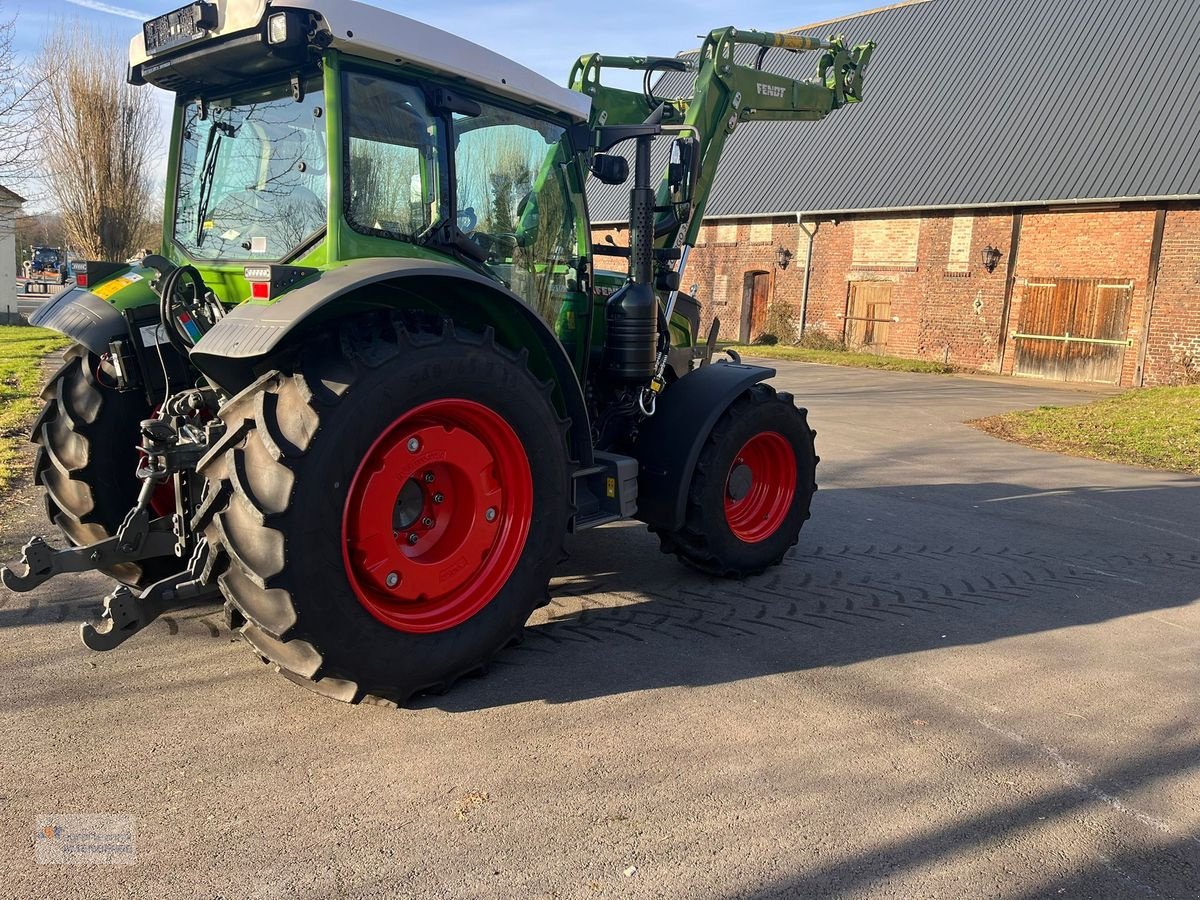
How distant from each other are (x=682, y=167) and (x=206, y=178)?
7.45 ft

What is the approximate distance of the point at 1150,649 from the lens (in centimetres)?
431

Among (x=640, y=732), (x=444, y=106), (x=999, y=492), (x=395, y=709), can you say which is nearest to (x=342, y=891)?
(x=395, y=709)

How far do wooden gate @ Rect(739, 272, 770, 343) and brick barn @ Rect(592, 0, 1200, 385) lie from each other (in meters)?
0.05

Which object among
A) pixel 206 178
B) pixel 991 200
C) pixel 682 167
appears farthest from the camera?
pixel 991 200

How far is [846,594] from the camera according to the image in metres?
4.91

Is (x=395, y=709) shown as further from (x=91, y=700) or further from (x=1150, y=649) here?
(x=1150, y=649)

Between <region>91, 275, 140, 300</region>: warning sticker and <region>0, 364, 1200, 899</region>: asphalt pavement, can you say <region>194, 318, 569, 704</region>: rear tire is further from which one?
<region>91, 275, 140, 300</region>: warning sticker

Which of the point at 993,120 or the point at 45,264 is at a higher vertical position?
the point at 993,120

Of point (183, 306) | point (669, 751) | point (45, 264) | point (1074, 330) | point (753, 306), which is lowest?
point (669, 751)

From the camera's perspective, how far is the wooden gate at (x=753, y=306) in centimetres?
2575

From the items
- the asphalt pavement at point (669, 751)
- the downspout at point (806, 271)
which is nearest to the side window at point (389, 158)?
the asphalt pavement at point (669, 751)

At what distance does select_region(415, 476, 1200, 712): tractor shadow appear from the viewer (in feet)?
12.6

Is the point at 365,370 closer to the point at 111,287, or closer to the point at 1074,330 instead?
the point at 111,287

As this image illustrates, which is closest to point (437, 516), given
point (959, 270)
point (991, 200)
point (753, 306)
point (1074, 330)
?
point (1074, 330)
